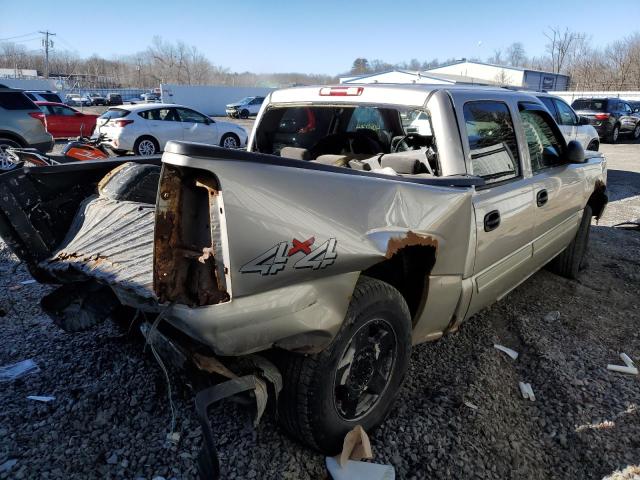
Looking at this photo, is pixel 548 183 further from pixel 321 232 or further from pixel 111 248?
pixel 111 248

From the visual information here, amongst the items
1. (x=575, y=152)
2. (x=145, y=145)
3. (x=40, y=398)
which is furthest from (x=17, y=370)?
(x=145, y=145)

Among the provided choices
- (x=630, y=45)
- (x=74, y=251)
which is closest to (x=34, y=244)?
(x=74, y=251)

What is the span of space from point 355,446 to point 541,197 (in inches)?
93.2

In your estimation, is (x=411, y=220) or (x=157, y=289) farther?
(x=411, y=220)

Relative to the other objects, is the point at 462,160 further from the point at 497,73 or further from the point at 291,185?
the point at 497,73

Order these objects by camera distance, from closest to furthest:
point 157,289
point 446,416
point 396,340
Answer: point 157,289
point 396,340
point 446,416

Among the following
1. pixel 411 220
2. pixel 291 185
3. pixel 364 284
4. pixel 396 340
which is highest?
pixel 291 185

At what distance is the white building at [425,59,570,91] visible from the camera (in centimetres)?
5116

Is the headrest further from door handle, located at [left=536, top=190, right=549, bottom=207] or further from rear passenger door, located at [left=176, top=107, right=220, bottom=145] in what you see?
rear passenger door, located at [left=176, top=107, right=220, bottom=145]

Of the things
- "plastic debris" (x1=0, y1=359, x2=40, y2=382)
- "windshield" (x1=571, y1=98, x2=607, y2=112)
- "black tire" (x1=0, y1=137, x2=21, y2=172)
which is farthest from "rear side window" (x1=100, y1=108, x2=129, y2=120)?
"windshield" (x1=571, y1=98, x2=607, y2=112)

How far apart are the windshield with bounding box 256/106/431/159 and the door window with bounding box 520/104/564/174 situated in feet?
2.73

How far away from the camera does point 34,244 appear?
2.68 meters

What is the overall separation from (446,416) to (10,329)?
320 centimetres

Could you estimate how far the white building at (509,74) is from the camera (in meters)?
51.2
